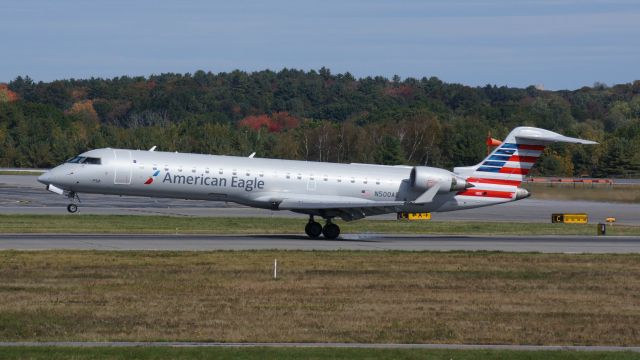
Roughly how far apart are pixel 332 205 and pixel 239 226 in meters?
8.61

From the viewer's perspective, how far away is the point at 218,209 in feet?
202

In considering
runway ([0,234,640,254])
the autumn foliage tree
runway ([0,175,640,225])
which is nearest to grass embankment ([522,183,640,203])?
runway ([0,175,640,225])

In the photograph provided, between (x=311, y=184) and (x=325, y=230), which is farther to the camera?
(x=325, y=230)

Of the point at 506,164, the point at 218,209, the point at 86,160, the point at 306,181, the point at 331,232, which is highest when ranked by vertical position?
the point at 506,164

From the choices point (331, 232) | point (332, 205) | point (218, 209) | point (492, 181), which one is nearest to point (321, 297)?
point (332, 205)

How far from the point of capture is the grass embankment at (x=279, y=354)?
53.8 feet

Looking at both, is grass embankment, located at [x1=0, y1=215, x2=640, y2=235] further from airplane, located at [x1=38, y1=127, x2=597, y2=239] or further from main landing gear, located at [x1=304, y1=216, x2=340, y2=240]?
main landing gear, located at [x1=304, y1=216, x2=340, y2=240]

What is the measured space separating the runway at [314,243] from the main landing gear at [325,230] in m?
0.43

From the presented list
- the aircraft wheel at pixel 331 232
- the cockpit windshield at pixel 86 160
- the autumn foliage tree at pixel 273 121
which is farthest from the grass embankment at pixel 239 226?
the autumn foliage tree at pixel 273 121

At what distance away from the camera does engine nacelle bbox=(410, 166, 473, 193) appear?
4075 centimetres

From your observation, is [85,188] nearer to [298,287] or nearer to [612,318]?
[298,287]

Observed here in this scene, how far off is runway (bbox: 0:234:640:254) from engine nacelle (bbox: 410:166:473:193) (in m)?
2.06

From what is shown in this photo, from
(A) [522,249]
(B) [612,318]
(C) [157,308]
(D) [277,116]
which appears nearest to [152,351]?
(C) [157,308]

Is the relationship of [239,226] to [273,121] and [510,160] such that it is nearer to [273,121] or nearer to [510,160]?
[510,160]
